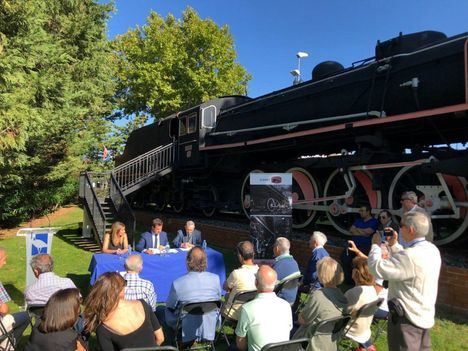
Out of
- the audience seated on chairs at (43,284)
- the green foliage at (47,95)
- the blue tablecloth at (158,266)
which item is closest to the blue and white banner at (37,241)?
the blue tablecloth at (158,266)

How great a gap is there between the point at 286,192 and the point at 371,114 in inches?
80.2

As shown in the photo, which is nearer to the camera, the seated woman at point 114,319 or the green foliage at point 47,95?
the seated woman at point 114,319

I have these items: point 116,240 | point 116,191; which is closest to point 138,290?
point 116,240

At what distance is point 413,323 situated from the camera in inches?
112

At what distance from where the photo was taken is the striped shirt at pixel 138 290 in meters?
3.59

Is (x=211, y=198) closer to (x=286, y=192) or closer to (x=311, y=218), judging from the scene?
(x=311, y=218)

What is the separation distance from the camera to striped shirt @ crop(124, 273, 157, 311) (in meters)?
3.59

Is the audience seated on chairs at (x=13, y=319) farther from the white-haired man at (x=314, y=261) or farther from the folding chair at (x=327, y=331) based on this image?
the white-haired man at (x=314, y=261)

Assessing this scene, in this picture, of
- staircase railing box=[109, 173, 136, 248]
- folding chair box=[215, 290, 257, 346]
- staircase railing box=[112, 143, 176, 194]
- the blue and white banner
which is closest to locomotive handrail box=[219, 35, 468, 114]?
staircase railing box=[112, 143, 176, 194]

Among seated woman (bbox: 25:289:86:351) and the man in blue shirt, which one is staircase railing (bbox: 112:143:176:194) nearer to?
the man in blue shirt

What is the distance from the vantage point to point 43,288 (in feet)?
11.7

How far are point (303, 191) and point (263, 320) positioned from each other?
5.59 m

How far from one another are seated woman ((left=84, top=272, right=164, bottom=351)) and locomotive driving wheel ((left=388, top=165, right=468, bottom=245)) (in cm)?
478

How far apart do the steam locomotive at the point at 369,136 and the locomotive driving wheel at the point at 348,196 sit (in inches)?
0.7
